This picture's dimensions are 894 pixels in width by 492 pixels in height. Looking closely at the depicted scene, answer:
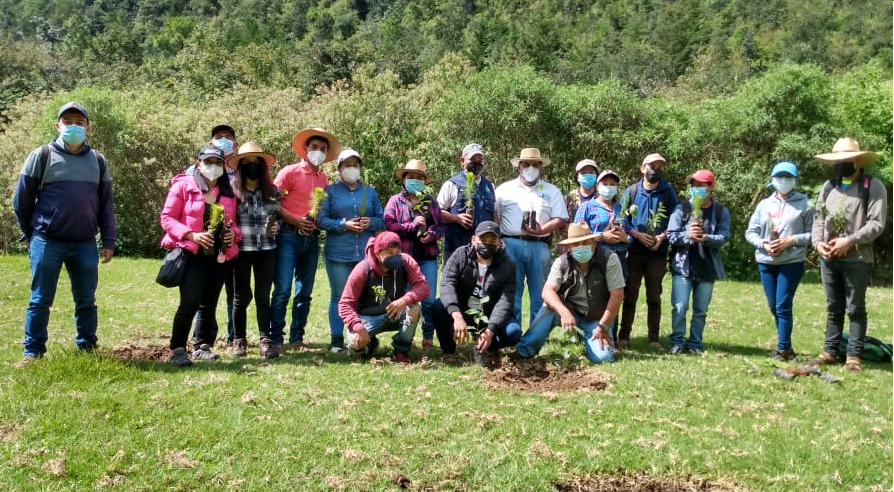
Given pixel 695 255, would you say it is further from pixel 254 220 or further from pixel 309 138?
pixel 254 220

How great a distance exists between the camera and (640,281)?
8789 millimetres

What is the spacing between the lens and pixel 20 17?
122625mm

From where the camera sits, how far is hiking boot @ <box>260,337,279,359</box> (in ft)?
24.5

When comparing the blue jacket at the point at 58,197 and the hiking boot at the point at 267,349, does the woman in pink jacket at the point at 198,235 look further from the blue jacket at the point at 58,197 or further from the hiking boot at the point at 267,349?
the blue jacket at the point at 58,197

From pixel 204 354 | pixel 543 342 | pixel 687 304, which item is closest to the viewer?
pixel 204 354

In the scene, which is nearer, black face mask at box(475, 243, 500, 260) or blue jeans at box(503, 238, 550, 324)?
black face mask at box(475, 243, 500, 260)

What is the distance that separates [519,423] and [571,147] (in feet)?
57.2

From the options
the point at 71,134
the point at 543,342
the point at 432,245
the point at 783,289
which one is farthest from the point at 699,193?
the point at 71,134

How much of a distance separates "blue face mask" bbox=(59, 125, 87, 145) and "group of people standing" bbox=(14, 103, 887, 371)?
1.0 inches

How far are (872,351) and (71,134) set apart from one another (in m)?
9.66

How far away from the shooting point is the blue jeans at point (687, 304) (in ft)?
28.0

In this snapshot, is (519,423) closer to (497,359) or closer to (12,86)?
(497,359)

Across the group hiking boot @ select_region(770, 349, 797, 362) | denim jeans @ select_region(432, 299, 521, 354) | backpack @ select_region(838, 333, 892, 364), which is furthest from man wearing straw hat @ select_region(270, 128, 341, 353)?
backpack @ select_region(838, 333, 892, 364)

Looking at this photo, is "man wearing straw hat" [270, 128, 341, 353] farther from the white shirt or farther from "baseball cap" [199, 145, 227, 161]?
the white shirt
